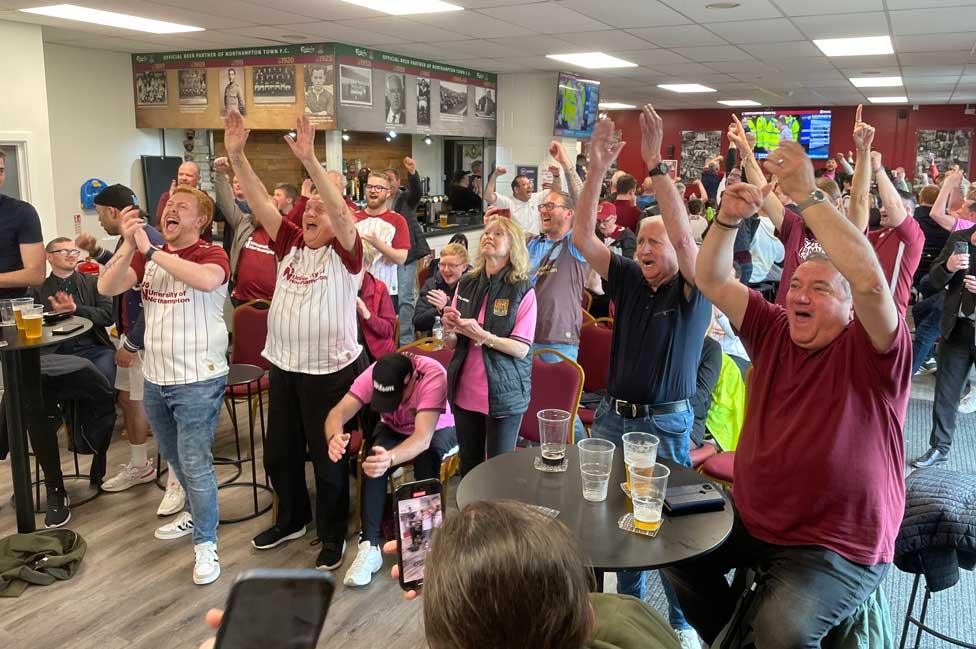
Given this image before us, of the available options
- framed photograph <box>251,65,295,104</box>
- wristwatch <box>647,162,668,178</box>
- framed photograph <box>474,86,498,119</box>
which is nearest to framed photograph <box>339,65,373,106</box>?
framed photograph <box>251,65,295,104</box>

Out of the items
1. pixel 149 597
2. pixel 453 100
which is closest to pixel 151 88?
pixel 453 100

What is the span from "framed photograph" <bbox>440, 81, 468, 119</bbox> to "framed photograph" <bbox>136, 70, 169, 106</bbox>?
116 inches

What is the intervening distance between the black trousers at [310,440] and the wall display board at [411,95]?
446 centimetres

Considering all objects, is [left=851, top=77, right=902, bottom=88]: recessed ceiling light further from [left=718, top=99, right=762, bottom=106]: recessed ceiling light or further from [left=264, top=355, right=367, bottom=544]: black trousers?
[left=264, top=355, right=367, bottom=544]: black trousers

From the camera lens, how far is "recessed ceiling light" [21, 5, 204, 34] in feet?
17.7

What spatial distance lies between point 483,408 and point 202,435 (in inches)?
45.8

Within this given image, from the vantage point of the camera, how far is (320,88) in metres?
7.09

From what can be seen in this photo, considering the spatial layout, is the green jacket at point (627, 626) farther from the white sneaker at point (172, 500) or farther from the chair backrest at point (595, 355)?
the white sneaker at point (172, 500)

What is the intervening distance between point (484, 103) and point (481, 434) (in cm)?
680

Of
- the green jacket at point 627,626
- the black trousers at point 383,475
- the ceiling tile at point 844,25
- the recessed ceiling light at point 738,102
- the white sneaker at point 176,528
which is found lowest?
the white sneaker at point 176,528

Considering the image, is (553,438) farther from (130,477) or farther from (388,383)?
(130,477)

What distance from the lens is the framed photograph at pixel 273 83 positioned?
7.17 metres

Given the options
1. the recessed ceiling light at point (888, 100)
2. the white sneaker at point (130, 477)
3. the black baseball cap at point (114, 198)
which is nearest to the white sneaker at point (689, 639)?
the white sneaker at point (130, 477)

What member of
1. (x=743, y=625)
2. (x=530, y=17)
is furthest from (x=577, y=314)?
(x=530, y=17)
